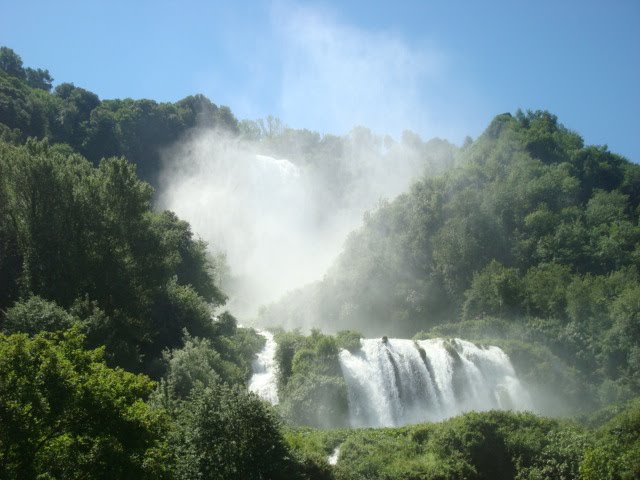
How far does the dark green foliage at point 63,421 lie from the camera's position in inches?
576

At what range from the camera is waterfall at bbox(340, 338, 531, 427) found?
43.6m

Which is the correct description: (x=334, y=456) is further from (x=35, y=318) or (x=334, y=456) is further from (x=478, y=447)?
(x=35, y=318)

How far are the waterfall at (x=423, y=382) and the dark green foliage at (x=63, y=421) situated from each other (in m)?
27.7

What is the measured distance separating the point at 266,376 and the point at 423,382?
11996 mm

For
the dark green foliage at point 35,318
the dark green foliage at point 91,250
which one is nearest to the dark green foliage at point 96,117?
the dark green foliage at point 91,250

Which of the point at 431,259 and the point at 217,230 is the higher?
the point at 217,230

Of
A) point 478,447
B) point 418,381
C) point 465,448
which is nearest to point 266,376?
point 418,381

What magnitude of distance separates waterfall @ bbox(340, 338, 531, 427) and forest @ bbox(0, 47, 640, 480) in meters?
1.76

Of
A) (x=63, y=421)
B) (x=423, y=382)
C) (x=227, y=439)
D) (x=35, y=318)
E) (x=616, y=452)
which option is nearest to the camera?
(x=63, y=421)

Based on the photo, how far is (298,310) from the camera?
7812 centimetres

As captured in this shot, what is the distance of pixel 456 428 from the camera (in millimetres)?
30750

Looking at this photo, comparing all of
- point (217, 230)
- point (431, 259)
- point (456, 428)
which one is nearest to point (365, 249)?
point (431, 259)

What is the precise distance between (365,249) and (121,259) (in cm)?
4563

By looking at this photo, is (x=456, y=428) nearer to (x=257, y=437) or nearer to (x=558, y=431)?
(x=558, y=431)
